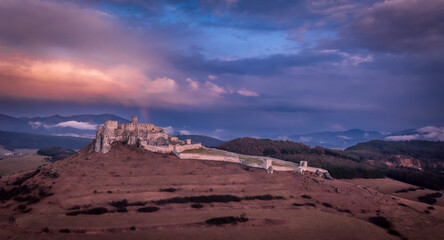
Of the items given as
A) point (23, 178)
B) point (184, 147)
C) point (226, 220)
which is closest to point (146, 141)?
point (184, 147)

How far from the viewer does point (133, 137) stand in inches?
2685

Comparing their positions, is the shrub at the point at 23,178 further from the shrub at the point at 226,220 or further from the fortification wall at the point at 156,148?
the shrub at the point at 226,220

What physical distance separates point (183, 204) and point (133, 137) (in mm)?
26866

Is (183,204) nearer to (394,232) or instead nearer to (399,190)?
(394,232)

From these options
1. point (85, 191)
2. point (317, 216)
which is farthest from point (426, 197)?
point (85, 191)

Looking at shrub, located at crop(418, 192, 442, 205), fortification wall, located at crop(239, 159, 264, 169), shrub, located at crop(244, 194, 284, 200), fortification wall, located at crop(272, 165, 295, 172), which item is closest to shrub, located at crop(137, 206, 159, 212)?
shrub, located at crop(244, 194, 284, 200)

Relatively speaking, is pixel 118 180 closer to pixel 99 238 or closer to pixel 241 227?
pixel 99 238

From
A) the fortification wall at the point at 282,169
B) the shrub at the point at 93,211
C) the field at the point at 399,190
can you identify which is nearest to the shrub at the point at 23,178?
the shrub at the point at 93,211

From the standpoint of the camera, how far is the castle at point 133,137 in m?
65.9

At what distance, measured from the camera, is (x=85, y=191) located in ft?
159

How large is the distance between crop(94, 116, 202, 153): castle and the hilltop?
7.20 ft

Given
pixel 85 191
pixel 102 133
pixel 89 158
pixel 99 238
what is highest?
pixel 102 133

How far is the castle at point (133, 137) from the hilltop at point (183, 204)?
7.20 feet

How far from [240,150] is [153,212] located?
4432 inches
